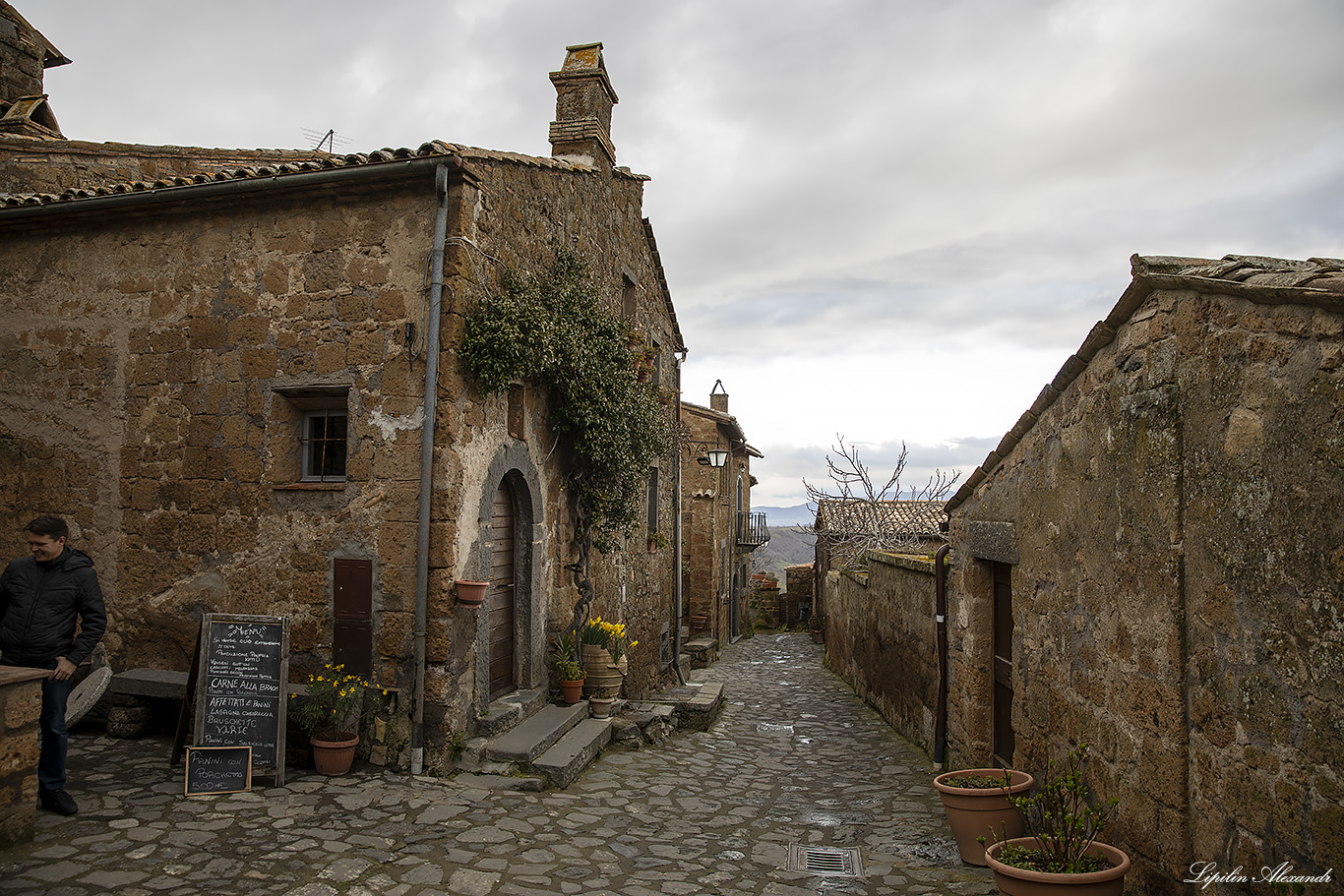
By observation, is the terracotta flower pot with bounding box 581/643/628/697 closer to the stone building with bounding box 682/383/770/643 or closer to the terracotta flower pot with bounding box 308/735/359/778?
the terracotta flower pot with bounding box 308/735/359/778

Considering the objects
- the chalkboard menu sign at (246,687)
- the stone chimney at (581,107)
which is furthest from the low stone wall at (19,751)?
the stone chimney at (581,107)

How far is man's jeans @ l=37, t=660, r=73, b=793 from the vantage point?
201 inches

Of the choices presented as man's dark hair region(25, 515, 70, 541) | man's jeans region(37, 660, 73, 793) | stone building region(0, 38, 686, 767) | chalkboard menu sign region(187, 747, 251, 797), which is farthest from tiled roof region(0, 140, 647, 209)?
chalkboard menu sign region(187, 747, 251, 797)

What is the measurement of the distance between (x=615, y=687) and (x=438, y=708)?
2817mm

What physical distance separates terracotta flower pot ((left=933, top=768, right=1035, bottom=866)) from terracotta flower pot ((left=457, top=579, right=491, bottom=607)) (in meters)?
3.61

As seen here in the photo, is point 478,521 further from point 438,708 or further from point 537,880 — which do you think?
point 537,880

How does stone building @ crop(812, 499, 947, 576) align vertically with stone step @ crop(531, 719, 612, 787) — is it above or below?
above

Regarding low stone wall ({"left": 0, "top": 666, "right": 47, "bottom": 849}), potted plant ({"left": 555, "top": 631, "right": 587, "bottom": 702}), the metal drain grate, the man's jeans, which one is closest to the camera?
low stone wall ({"left": 0, "top": 666, "right": 47, "bottom": 849})

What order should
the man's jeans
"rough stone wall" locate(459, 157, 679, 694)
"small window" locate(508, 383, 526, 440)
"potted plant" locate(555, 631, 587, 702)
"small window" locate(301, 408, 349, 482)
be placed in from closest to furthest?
the man's jeans < "small window" locate(301, 408, 349, 482) < "rough stone wall" locate(459, 157, 679, 694) < "small window" locate(508, 383, 526, 440) < "potted plant" locate(555, 631, 587, 702)

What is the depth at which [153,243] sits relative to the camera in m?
7.44

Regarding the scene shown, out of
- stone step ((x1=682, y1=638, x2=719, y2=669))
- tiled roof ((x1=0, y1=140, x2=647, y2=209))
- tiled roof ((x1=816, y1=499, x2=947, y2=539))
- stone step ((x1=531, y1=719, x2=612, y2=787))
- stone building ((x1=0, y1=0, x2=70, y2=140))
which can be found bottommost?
stone step ((x1=682, y1=638, x2=719, y2=669))

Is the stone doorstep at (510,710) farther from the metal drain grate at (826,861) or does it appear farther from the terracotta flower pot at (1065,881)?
the terracotta flower pot at (1065,881)

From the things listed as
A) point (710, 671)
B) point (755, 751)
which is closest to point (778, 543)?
point (710, 671)

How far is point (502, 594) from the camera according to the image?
7.96 meters
